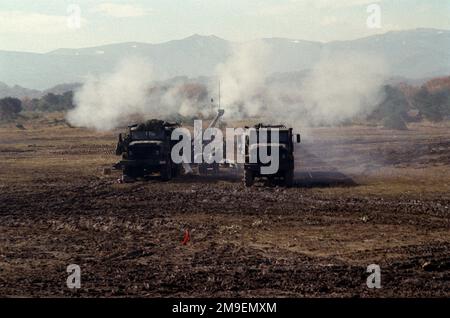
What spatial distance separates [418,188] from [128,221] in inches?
452

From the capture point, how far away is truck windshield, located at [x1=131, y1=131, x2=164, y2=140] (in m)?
26.7

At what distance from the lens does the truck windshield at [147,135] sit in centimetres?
2673

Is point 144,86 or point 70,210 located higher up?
point 144,86

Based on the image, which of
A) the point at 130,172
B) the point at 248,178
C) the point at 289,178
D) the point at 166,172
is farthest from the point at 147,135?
the point at 289,178

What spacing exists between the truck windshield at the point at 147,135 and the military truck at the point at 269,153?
4416 mm

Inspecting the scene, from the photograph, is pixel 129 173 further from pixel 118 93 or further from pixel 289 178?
pixel 118 93

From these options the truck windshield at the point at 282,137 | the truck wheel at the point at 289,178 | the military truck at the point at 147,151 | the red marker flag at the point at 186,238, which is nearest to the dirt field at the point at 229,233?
the red marker flag at the point at 186,238

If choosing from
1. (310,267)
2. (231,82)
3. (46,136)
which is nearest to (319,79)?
(231,82)

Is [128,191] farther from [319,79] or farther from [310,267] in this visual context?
[319,79]

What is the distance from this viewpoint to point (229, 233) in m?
15.8

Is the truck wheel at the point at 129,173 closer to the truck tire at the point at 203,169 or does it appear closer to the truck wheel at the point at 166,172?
the truck wheel at the point at 166,172

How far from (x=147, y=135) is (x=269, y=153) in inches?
233

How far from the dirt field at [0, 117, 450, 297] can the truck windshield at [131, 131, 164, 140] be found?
1.95 meters

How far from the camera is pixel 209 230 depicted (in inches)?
639
